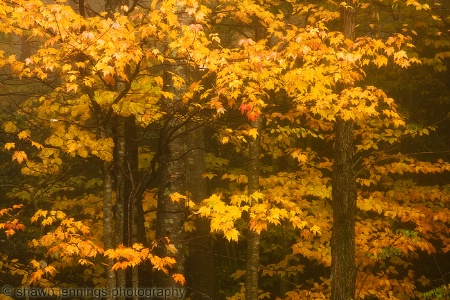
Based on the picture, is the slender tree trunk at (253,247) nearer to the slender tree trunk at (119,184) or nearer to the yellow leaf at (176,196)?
the yellow leaf at (176,196)

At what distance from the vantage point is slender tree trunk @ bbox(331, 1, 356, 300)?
7.99 m

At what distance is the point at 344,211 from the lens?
7.97m

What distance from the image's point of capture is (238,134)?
8.70 m

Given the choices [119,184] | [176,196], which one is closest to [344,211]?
[176,196]

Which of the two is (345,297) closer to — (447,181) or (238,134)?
(238,134)

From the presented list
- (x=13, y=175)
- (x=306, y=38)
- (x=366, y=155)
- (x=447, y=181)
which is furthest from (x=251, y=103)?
(x=13, y=175)

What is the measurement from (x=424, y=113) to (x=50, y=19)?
10.6 m

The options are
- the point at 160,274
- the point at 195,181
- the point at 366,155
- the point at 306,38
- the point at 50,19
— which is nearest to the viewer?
the point at 50,19

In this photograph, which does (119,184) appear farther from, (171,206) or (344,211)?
(344,211)

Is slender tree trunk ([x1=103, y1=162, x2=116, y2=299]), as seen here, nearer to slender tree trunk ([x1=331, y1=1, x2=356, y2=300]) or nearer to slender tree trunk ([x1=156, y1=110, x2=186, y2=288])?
slender tree trunk ([x1=156, y1=110, x2=186, y2=288])

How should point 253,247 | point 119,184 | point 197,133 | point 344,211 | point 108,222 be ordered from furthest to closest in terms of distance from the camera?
point 197,133 → point 253,247 → point 344,211 → point 119,184 → point 108,222

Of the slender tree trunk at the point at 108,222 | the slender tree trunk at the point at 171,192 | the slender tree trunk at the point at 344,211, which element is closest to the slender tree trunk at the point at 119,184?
the slender tree trunk at the point at 108,222

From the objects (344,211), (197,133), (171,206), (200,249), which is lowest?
(200,249)

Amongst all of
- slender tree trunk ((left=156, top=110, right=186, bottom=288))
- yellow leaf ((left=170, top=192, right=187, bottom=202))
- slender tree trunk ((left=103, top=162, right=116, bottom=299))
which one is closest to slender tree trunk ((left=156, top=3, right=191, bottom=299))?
slender tree trunk ((left=156, top=110, right=186, bottom=288))
